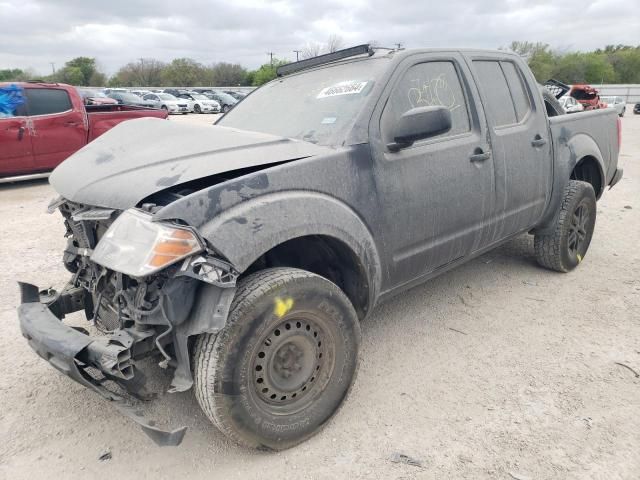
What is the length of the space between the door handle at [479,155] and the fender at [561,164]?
1074 millimetres

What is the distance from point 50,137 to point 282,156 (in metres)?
7.35

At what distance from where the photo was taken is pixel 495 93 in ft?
12.0

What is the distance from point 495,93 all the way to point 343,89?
4.39ft

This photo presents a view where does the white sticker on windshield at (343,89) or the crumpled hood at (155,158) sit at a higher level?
the white sticker on windshield at (343,89)

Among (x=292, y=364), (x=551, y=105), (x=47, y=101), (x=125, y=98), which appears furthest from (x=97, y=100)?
(x=292, y=364)

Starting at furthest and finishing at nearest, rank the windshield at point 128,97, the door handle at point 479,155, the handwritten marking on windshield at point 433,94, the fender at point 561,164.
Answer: the windshield at point 128,97, the fender at point 561,164, the door handle at point 479,155, the handwritten marking on windshield at point 433,94

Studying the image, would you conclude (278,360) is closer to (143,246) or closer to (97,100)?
(143,246)

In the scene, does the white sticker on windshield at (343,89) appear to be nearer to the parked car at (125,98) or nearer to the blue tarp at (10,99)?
the blue tarp at (10,99)

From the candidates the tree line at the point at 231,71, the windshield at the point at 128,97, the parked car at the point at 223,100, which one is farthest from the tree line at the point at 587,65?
the windshield at the point at 128,97

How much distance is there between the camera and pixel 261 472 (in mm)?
2270

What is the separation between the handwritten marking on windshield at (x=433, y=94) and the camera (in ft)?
10.1

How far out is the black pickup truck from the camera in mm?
2053

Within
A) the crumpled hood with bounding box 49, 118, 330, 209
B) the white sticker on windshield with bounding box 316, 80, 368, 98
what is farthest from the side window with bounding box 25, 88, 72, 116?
the white sticker on windshield with bounding box 316, 80, 368, 98

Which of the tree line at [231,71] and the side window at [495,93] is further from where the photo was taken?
the tree line at [231,71]
